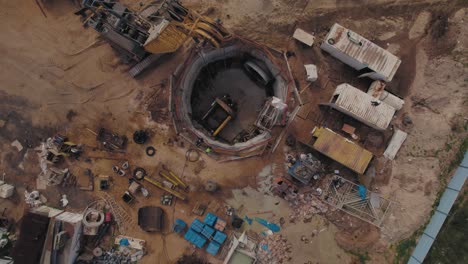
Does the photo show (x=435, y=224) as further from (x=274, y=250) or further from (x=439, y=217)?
(x=274, y=250)

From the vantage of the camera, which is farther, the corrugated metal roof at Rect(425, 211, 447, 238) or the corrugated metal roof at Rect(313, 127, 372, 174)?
the corrugated metal roof at Rect(313, 127, 372, 174)

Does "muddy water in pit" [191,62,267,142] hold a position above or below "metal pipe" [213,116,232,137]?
above

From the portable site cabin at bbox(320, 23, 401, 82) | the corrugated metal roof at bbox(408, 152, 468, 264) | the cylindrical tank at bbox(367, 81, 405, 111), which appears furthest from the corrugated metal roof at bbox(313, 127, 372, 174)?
the corrugated metal roof at bbox(408, 152, 468, 264)

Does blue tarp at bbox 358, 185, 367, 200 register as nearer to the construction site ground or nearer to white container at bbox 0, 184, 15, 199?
the construction site ground

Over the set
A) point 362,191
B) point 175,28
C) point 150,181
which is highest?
point 175,28

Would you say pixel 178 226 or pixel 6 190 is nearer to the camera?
pixel 6 190

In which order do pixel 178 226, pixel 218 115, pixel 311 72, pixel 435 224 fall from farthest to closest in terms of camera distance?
pixel 218 115 → pixel 311 72 → pixel 178 226 → pixel 435 224

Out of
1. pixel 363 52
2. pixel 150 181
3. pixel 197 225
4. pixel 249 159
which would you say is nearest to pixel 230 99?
pixel 249 159

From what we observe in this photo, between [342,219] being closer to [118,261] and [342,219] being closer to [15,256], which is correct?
[118,261]
